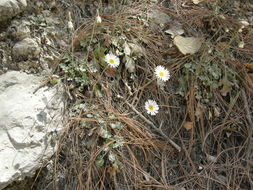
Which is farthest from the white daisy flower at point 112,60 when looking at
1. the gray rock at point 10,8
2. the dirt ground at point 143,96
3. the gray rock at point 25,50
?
the gray rock at point 10,8

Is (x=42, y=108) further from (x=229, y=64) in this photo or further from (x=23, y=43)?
(x=229, y=64)

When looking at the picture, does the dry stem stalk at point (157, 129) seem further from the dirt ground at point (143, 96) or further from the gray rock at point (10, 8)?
the gray rock at point (10, 8)

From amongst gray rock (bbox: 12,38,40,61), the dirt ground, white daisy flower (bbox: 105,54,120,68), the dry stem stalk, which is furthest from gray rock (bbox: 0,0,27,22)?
the dry stem stalk

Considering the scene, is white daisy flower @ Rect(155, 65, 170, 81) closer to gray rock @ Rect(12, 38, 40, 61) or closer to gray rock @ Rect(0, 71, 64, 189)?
gray rock @ Rect(0, 71, 64, 189)

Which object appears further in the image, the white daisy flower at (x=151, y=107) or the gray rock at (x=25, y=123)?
the white daisy flower at (x=151, y=107)

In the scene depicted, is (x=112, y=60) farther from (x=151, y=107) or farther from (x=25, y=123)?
(x=25, y=123)

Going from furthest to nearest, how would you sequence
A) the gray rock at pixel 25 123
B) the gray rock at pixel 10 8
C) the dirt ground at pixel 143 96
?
1. the gray rock at pixel 10 8
2. the dirt ground at pixel 143 96
3. the gray rock at pixel 25 123
